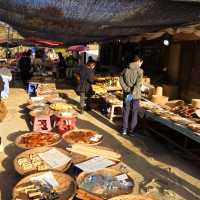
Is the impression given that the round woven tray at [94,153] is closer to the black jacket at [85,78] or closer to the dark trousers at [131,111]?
the dark trousers at [131,111]

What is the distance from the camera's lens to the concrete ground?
534 centimetres

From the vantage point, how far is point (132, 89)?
795 centimetres

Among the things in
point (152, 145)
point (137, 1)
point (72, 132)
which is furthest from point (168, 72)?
point (137, 1)

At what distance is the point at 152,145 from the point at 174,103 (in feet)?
6.89

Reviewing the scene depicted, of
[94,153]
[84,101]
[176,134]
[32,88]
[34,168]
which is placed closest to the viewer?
[34,168]

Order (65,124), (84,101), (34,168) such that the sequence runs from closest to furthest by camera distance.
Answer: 1. (34,168)
2. (65,124)
3. (84,101)

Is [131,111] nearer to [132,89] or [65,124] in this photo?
[132,89]

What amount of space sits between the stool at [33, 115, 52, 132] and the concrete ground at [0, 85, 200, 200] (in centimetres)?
51

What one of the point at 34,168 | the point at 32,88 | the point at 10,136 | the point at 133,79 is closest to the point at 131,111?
the point at 133,79

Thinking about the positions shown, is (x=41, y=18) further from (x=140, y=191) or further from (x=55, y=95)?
(x=55, y=95)

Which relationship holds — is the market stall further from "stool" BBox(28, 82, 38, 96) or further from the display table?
"stool" BBox(28, 82, 38, 96)

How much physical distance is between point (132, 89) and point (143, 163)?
7.40 feet

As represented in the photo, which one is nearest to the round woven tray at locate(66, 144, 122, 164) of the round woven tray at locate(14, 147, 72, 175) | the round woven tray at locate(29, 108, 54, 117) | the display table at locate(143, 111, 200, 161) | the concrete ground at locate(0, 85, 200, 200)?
the round woven tray at locate(14, 147, 72, 175)

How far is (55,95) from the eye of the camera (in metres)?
11.3
